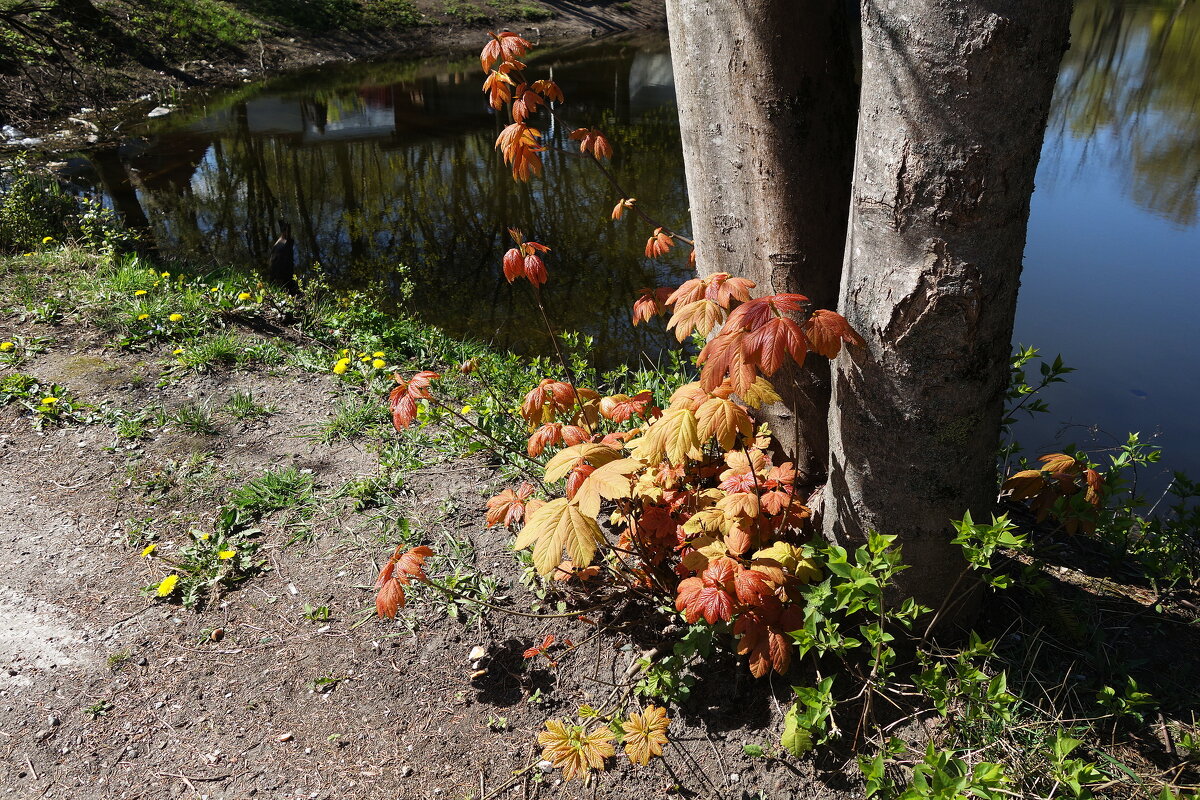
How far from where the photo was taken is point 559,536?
6.19 ft

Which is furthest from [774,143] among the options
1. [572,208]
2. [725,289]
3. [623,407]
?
[572,208]

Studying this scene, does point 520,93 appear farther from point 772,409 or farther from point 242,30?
point 242,30

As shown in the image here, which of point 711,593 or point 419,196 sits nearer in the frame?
point 711,593

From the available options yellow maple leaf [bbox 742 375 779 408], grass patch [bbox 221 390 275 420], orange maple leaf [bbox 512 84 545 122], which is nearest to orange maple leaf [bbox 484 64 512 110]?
orange maple leaf [bbox 512 84 545 122]

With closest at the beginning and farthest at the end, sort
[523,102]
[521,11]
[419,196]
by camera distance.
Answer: [523,102] < [419,196] < [521,11]

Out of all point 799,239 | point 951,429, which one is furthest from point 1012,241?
point 799,239

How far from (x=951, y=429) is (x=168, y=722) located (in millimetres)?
2536

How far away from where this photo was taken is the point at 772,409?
260 cm

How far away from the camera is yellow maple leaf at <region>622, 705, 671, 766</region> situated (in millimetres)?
2051

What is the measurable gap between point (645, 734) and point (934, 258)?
1445 millimetres

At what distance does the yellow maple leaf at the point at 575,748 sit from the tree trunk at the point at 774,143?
0.99 metres

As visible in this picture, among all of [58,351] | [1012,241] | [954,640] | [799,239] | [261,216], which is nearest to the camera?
[1012,241]

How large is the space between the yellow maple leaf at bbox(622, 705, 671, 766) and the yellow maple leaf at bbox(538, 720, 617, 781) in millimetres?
56

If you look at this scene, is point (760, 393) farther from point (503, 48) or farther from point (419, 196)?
point (419, 196)
